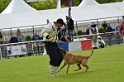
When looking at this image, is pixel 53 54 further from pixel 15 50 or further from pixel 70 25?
pixel 70 25

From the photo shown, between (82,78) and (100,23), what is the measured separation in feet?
80.3

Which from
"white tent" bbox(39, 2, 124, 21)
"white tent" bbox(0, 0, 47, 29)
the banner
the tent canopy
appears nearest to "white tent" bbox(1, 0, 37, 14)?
the tent canopy

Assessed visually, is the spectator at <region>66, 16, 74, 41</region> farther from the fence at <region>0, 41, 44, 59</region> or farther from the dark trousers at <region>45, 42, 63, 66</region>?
the dark trousers at <region>45, 42, 63, 66</region>

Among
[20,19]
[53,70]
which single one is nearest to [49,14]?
[20,19]

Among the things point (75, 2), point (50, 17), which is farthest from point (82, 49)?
point (75, 2)

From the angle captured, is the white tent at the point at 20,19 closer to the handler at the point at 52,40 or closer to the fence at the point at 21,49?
the fence at the point at 21,49

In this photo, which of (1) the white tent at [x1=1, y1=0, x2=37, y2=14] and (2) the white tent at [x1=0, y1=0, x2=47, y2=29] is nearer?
(2) the white tent at [x1=0, y1=0, x2=47, y2=29]

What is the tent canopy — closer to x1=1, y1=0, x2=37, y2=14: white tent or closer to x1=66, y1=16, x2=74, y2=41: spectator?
x1=1, y1=0, x2=37, y2=14: white tent

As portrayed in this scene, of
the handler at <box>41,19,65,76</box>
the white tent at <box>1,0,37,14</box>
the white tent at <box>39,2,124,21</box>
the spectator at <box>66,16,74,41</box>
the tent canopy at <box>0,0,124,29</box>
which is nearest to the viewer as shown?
the handler at <box>41,19,65,76</box>

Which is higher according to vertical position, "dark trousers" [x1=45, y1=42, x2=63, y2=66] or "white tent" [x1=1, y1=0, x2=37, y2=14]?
"white tent" [x1=1, y1=0, x2=37, y2=14]

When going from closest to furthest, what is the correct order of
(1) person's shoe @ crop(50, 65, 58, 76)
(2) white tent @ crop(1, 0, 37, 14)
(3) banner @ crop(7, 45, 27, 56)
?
(1) person's shoe @ crop(50, 65, 58, 76), (3) banner @ crop(7, 45, 27, 56), (2) white tent @ crop(1, 0, 37, 14)

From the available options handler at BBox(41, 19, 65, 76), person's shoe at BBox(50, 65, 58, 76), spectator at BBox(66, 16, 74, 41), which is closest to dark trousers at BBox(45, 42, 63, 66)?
handler at BBox(41, 19, 65, 76)

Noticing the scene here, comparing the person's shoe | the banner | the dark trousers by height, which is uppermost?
the dark trousers

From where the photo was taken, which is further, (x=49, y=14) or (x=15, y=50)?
(x=49, y=14)
